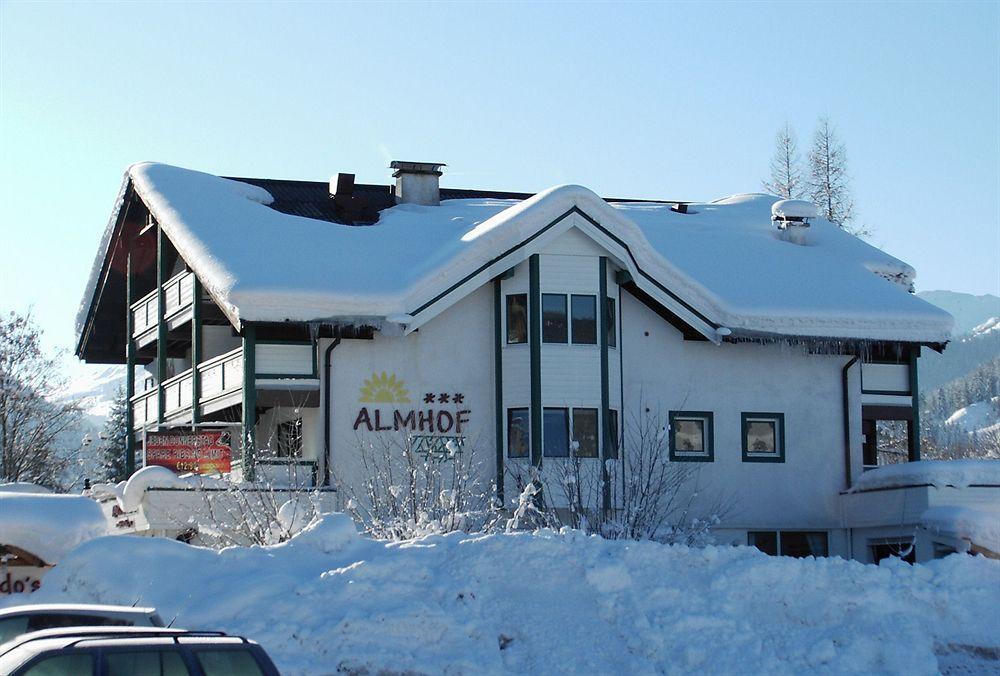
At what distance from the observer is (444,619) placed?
15.3 m

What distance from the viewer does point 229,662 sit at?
1038 centimetres

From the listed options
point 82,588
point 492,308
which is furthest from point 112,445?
point 82,588

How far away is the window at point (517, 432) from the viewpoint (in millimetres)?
28203

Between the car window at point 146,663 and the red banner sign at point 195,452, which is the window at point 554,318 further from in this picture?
the car window at point 146,663

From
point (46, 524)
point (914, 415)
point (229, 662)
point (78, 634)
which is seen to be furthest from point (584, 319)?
point (78, 634)

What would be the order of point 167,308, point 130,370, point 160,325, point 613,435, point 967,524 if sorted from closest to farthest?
point 967,524
point 613,435
point 167,308
point 160,325
point 130,370

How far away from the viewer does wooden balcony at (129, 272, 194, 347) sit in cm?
2988

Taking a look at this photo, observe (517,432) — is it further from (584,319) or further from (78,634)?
(78,634)

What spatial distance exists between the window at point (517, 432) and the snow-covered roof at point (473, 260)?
2.65 m

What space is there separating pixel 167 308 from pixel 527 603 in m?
17.1

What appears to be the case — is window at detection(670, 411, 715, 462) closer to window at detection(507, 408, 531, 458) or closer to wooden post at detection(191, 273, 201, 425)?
window at detection(507, 408, 531, 458)

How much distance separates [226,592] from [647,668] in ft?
14.2

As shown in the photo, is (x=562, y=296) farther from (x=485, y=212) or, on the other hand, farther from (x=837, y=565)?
(x=837, y=565)

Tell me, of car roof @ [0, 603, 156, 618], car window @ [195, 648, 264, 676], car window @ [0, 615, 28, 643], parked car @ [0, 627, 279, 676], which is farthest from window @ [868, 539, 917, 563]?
parked car @ [0, 627, 279, 676]
